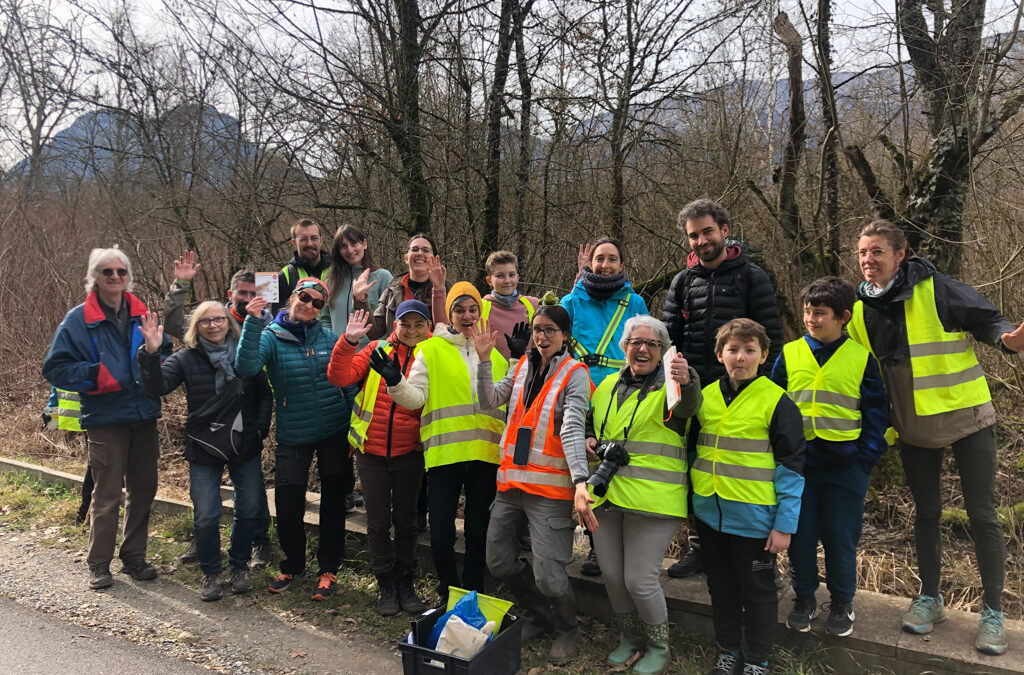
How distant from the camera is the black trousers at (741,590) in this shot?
328 cm

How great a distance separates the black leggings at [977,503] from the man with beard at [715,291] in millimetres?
982

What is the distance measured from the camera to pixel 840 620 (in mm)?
3416

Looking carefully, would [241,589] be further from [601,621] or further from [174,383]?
[601,621]

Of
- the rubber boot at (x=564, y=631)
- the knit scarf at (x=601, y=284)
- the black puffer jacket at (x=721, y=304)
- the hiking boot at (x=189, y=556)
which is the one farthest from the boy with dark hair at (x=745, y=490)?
the hiking boot at (x=189, y=556)

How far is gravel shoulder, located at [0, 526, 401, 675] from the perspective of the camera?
3822mm

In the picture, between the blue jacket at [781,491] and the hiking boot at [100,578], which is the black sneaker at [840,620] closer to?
the blue jacket at [781,491]

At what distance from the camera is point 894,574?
421 centimetres

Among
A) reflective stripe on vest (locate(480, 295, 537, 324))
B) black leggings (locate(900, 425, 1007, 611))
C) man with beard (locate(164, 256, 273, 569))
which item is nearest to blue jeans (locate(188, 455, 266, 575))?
man with beard (locate(164, 256, 273, 569))

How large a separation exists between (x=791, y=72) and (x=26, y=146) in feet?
55.6

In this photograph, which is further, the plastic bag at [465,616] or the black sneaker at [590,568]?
the black sneaker at [590,568]

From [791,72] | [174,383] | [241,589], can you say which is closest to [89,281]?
[174,383]

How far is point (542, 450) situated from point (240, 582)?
101 inches

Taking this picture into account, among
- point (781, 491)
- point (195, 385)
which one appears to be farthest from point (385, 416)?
point (781, 491)

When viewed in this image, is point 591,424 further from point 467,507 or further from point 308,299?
point 308,299
